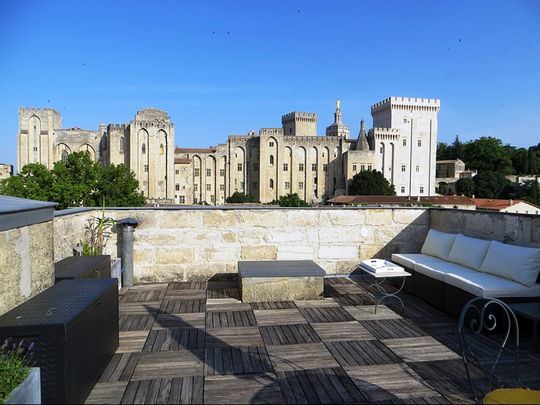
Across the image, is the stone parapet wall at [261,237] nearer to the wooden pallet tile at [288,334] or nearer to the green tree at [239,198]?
the wooden pallet tile at [288,334]

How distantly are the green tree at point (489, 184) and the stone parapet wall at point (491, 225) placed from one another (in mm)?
57182

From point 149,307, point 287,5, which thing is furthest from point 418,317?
point 287,5

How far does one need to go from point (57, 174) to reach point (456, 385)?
32.0 metres

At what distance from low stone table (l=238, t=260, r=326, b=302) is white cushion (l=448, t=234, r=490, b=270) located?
4.35ft

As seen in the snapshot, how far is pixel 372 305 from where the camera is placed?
368 cm

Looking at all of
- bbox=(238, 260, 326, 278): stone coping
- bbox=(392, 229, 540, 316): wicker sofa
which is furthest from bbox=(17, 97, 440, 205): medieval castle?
bbox=(392, 229, 540, 316): wicker sofa

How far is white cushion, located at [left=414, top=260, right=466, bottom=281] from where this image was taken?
3529 millimetres

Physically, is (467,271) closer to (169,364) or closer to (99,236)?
(169,364)

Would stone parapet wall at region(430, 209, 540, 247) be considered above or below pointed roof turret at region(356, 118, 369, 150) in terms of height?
below

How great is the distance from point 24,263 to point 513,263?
3412mm

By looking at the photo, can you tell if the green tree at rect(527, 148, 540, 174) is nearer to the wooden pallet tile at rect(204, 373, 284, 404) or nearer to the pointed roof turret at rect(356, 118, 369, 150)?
the pointed roof turret at rect(356, 118, 369, 150)

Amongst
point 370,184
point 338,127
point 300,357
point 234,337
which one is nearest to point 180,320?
point 234,337

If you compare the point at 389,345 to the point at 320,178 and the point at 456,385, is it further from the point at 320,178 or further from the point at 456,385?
the point at 320,178

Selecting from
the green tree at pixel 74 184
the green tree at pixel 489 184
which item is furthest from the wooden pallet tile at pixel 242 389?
the green tree at pixel 489 184
